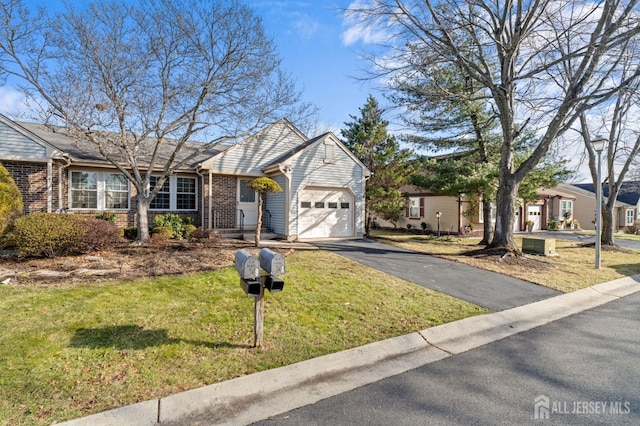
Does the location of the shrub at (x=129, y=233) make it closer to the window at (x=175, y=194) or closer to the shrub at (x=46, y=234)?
the window at (x=175, y=194)

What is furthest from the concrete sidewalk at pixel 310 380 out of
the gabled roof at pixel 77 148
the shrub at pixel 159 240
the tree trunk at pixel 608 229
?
the tree trunk at pixel 608 229

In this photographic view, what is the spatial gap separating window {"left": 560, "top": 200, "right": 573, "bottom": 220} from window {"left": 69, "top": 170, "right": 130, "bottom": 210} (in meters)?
33.0

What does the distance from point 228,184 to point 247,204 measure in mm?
1245

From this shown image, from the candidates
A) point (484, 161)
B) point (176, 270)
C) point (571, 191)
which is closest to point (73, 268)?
point (176, 270)

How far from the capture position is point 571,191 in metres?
31.6

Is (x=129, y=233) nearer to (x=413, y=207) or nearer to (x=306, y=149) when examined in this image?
(x=306, y=149)

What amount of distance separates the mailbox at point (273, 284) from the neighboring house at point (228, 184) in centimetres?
912

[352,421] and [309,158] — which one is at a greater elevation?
[309,158]

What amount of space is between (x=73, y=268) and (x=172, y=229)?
559cm

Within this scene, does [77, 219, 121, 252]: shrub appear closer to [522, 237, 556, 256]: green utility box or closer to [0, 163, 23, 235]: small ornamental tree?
[0, 163, 23, 235]: small ornamental tree

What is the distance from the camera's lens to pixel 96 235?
819 cm

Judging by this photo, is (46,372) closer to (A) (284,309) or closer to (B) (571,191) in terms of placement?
(A) (284,309)

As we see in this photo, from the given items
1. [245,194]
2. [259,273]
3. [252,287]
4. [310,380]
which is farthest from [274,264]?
[245,194]

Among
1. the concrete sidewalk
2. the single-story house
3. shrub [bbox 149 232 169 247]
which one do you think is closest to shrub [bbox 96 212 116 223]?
shrub [bbox 149 232 169 247]
